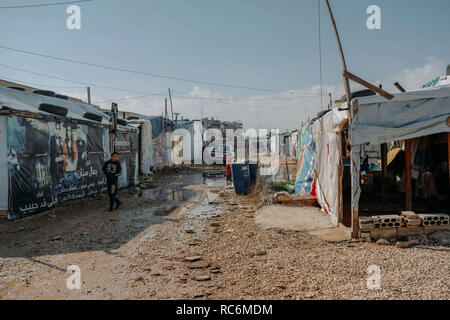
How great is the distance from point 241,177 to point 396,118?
6592 mm

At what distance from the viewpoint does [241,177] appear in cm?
1169

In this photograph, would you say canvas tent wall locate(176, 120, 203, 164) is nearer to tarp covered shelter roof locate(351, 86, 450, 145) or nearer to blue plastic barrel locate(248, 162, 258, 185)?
blue plastic barrel locate(248, 162, 258, 185)

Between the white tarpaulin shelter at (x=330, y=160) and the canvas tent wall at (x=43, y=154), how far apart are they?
7927 mm

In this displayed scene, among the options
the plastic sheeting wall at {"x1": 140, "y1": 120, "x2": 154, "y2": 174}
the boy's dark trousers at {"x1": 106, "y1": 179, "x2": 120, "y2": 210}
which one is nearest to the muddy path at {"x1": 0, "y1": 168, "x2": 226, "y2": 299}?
the boy's dark trousers at {"x1": 106, "y1": 179, "x2": 120, "y2": 210}

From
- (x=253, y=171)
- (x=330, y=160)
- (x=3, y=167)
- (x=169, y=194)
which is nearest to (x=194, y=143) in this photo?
(x=169, y=194)

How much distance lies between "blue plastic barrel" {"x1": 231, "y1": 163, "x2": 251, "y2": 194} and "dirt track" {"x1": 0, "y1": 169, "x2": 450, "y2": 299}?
11.9ft

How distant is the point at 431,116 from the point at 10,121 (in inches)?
380

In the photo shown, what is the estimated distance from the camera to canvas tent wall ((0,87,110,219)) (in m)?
7.58

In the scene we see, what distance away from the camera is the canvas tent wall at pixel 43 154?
758cm

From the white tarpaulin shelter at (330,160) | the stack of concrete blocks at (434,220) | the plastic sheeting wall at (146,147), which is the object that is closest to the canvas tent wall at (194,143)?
the plastic sheeting wall at (146,147)

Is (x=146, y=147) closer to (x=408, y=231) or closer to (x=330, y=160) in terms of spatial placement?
(x=330, y=160)

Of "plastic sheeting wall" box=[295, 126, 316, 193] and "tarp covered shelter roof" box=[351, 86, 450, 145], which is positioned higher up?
"tarp covered shelter roof" box=[351, 86, 450, 145]
